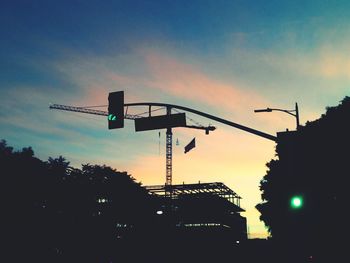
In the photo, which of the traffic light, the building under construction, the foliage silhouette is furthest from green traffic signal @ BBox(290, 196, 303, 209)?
the building under construction

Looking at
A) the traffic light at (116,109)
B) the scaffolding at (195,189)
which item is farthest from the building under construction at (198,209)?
the traffic light at (116,109)

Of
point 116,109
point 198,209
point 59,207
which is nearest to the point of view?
point 116,109

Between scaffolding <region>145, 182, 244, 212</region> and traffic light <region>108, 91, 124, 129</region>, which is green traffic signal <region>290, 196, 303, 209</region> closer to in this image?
traffic light <region>108, 91, 124, 129</region>

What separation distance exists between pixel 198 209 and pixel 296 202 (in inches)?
2321

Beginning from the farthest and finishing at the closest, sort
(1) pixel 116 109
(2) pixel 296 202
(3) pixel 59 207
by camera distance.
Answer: (3) pixel 59 207, (1) pixel 116 109, (2) pixel 296 202

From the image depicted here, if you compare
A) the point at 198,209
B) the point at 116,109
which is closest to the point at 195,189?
the point at 198,209

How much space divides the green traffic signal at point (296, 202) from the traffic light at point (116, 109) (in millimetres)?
6094

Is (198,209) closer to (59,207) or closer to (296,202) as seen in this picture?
(59,207)

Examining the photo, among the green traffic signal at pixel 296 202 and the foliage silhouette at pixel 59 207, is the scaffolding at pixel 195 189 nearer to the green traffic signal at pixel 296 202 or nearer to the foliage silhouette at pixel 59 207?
the foliage silhouette at pixel 59 207

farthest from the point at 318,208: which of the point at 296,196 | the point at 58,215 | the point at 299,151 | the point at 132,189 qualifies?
the point at 132,189

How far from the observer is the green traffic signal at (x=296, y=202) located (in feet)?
34.0

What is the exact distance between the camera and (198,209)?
67.9 meters

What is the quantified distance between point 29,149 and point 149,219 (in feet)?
87.8

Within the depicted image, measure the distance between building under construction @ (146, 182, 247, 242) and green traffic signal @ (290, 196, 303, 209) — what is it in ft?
161
